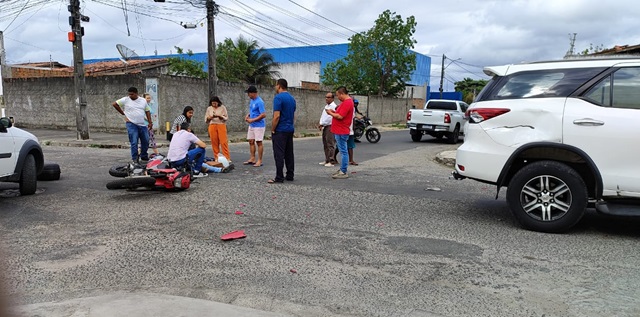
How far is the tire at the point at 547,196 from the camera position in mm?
4992

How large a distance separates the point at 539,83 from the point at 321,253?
10.6ft

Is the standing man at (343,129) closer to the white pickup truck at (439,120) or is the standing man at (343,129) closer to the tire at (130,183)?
the tire at (130,183)

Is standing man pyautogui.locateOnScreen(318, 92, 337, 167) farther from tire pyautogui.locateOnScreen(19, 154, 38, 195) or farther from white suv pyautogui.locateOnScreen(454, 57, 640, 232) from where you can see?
tire pyautogui.locateOnScreen(19, 154, 38, 195)

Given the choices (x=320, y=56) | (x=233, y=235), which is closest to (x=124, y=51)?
(x=233, y=235)

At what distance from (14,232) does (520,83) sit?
6.01m

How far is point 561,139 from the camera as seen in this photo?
5031 mm

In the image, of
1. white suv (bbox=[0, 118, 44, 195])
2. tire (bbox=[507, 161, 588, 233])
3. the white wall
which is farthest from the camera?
the white wall

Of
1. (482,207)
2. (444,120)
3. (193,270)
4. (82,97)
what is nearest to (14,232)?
(193,270)

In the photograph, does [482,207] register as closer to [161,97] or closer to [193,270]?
[193,270]

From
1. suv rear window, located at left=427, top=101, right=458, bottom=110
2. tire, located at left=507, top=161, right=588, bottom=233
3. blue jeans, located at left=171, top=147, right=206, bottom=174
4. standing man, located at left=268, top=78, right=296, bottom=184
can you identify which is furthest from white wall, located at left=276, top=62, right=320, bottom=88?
tire, located at left=507, top=161, right=588, bottom=233

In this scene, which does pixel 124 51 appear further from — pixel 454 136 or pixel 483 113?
pixel 483 113

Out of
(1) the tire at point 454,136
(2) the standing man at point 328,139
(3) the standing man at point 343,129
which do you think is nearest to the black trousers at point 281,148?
(3) the standing man at point 343,129

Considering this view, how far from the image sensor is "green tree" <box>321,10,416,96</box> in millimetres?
38906

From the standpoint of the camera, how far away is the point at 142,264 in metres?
4.09
